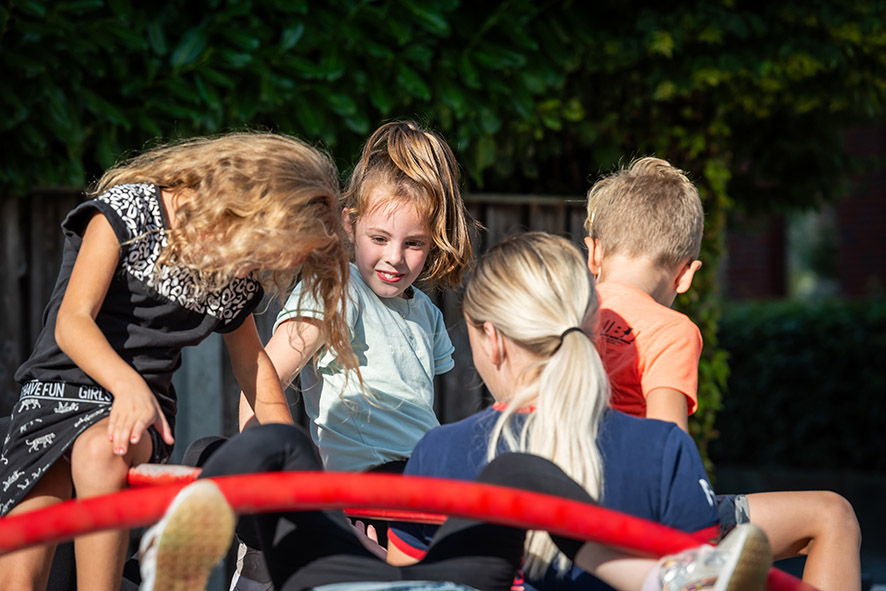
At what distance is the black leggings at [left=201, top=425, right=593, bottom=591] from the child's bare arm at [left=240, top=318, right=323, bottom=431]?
897 mm

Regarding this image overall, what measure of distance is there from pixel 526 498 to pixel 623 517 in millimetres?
157

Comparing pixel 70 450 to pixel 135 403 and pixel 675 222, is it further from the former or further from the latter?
pixel 675 222

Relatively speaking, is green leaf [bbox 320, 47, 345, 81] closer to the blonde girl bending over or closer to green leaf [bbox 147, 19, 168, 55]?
green leaf [bbox 147, 19, 168, 55]

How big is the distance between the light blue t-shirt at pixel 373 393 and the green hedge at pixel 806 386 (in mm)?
5776

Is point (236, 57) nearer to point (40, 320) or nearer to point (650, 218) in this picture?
point (40, 320)

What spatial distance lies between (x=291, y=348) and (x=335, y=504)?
48.9 inches

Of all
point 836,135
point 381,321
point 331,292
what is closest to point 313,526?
point 331,292

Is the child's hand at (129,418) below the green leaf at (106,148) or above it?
below

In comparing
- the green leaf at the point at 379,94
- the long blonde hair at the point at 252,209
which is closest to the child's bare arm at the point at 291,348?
the long blonde hair at the point at 252,209

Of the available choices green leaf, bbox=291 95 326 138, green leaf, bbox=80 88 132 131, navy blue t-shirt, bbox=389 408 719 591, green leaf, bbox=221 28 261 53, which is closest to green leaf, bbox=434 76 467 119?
green leaf, bbox=291 95 326 138

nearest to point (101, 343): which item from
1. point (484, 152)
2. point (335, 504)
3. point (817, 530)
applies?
point (335, 504)

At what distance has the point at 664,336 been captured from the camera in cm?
244

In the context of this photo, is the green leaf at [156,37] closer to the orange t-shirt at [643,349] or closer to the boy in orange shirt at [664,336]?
the boy in orange shirt at [664,336]

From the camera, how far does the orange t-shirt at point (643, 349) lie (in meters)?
2.39
